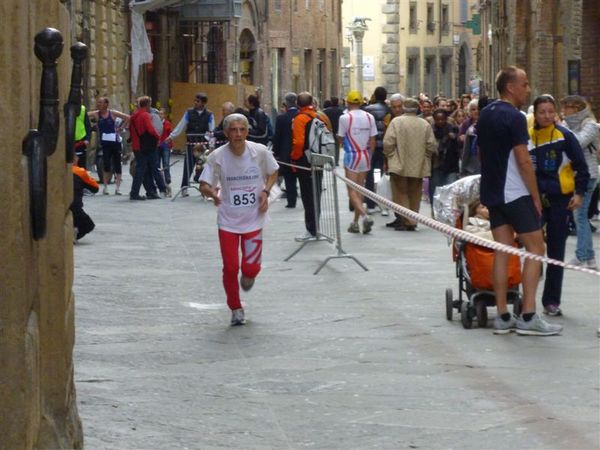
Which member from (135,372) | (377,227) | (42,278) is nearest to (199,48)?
(377,227)

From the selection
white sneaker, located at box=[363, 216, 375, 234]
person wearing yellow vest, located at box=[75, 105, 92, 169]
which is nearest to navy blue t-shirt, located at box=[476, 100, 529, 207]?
white sneaker, located at box=[363, 216, 375, 234]

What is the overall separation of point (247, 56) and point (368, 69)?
25644 millimetres

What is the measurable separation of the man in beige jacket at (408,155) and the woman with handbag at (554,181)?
7621mm

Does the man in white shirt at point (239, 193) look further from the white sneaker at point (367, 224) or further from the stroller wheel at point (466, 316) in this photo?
the white sneaker at point (367, 224)

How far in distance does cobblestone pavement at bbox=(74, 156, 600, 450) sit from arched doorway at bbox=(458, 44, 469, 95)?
71320 mm

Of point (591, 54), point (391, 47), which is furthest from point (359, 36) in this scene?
point (591, 54)

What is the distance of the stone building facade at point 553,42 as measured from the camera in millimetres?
30469

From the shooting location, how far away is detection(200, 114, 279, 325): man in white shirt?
11.5 metres

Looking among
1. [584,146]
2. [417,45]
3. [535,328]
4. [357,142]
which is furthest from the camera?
[417,45]

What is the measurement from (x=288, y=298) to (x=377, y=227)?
7177 millimetres

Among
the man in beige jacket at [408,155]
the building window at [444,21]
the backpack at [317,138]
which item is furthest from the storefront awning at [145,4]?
the building window at [444,21]

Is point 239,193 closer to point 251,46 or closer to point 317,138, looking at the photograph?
point 317,138

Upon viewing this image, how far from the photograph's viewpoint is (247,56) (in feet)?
179

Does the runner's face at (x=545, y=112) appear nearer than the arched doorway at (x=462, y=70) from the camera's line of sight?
Yes
